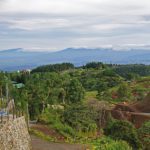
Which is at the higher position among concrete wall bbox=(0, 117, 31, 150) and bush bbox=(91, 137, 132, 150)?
concrete wall bbox=(0, 117, 31, 150)

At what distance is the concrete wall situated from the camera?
2555cm

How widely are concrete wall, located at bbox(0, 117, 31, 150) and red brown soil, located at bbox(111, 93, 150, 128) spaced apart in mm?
33008

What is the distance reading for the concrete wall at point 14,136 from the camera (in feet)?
83.8

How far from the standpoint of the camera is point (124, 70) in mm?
169125

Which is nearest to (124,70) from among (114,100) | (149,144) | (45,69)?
(45,69)

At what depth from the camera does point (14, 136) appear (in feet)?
90.4

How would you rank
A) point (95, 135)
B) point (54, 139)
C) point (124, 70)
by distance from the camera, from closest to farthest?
point (54, 139), point (95, 135), point (124, 70)

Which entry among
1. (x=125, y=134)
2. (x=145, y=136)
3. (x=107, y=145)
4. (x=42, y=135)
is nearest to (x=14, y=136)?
(x=107, y=145)

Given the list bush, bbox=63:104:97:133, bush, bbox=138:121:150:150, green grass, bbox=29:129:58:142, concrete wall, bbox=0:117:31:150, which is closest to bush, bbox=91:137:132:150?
green grass, bbox=29:129:58:142

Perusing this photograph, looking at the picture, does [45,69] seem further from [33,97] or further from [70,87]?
[33,97]

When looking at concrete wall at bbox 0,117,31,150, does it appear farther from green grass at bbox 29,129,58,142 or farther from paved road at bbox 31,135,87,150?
green grass at bbox 29,129,58,142

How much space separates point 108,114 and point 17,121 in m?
34.6

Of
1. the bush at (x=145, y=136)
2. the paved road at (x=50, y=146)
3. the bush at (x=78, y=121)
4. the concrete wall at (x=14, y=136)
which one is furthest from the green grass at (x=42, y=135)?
the bush at (x=145, y=136)

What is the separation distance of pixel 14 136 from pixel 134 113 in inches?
1600
